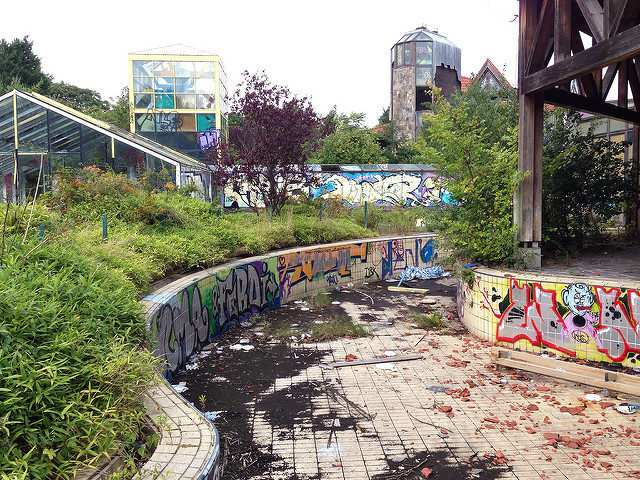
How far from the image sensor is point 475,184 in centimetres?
799

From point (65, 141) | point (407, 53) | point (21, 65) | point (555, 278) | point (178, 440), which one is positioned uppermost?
point (407, 53)

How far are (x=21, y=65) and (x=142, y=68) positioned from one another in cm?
1695

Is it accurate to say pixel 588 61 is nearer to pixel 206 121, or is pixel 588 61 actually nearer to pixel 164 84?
pixel 206 121

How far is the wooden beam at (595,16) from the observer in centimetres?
612

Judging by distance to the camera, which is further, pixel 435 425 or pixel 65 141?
pixel 65 141

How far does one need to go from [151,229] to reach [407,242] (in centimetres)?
781

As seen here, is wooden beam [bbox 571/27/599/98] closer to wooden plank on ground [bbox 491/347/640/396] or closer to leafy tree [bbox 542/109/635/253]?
leafy tree [bbox 542/109/635/253]

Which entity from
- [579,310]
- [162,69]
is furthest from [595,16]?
[162,69]

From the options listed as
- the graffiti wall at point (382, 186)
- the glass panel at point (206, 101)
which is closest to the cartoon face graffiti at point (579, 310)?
the graffiti wall at point (382, 186)

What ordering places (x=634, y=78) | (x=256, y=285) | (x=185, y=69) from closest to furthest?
(x=256, y=285) < (x=634, y=78) < (x=185, y=69)

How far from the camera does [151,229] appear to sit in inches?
359

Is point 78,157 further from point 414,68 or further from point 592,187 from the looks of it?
point 414,68

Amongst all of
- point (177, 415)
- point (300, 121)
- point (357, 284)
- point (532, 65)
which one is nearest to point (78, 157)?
point (300, 121)

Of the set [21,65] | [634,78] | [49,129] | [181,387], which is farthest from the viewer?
[21,65]
